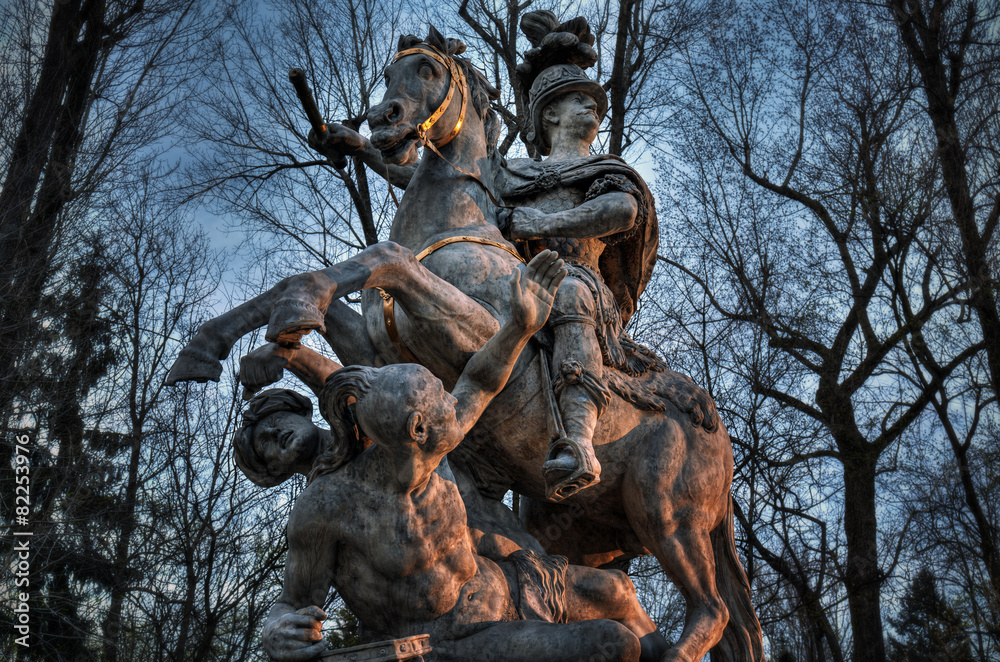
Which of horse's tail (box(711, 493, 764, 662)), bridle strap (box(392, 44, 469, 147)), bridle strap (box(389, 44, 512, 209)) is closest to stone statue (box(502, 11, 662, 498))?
bridle strap (box(389, 44, 512, 209))

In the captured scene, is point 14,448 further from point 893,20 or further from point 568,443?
point 893,20

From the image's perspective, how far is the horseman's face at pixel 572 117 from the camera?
4.61 m

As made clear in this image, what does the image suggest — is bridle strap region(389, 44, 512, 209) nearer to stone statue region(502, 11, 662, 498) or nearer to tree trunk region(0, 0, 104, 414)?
stone statue region(502, 11, 662, 498)

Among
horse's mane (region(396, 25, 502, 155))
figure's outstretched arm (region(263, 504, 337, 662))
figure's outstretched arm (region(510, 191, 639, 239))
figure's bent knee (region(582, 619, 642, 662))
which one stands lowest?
figure's bent knee (region(582, 619, 642, 662))

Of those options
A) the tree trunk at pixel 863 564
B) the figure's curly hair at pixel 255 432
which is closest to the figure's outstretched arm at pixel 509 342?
the figure's curly hair at pixel 255 432

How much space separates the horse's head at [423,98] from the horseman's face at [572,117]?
0.54m

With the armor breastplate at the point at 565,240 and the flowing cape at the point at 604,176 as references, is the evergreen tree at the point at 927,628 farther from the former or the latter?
the armor breastplate at the point at 565,240

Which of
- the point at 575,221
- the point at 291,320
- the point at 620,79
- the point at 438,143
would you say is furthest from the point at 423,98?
the point at 620,79

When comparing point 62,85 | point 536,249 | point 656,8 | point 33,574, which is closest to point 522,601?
point 536,249

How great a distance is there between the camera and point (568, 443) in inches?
134

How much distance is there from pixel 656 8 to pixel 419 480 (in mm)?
9663

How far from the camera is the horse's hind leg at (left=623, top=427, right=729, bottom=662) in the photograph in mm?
3779

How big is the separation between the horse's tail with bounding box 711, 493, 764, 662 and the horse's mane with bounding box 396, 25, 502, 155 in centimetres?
193

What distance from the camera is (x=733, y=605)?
404 centimetres
